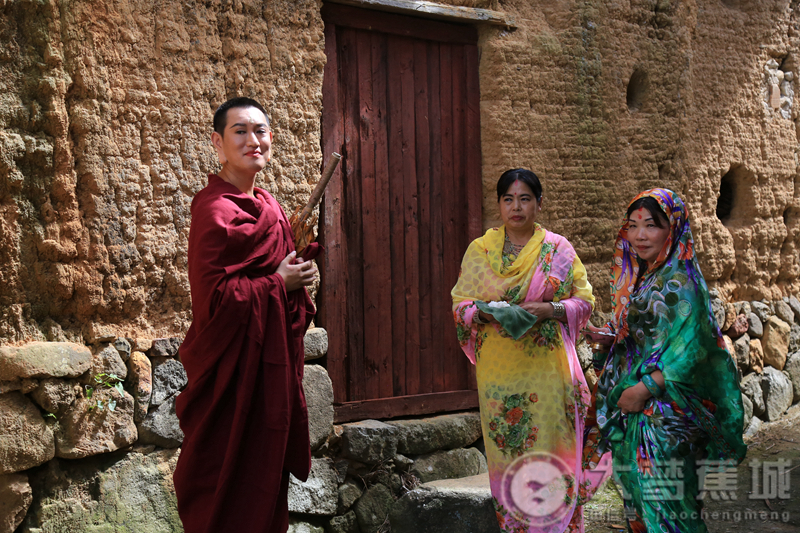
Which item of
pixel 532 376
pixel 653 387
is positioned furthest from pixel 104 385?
pixel 653 387

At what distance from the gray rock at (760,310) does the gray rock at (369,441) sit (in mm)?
3496

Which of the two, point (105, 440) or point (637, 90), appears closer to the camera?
point (105, 440)

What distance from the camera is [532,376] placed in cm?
328

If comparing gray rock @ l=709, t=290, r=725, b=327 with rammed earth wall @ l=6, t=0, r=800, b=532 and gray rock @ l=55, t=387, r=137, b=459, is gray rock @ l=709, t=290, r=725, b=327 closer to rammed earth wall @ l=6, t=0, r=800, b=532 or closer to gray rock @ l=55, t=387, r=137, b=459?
rammed earth wall @ l=6, t=0, r=800, b=532

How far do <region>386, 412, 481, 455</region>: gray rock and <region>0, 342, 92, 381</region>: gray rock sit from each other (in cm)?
185

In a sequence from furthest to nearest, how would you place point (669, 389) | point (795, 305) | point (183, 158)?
1. point (795, 305)
2. point (183, 158)
3. point (669, 389)

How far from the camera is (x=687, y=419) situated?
2.59 metres

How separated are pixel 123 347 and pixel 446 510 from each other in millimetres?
1785

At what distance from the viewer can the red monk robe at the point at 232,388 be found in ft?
8.52

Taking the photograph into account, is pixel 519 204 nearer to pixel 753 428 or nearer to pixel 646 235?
pixel 646 235

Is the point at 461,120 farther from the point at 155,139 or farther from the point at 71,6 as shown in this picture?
the point at 71,6

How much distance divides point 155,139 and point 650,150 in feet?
11.5

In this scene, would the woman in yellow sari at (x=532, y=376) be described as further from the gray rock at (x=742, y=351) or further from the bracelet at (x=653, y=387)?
the gray rock at (x=742, y=351)

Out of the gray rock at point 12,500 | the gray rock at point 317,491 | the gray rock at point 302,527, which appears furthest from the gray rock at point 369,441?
the gray rock at point 12,500
